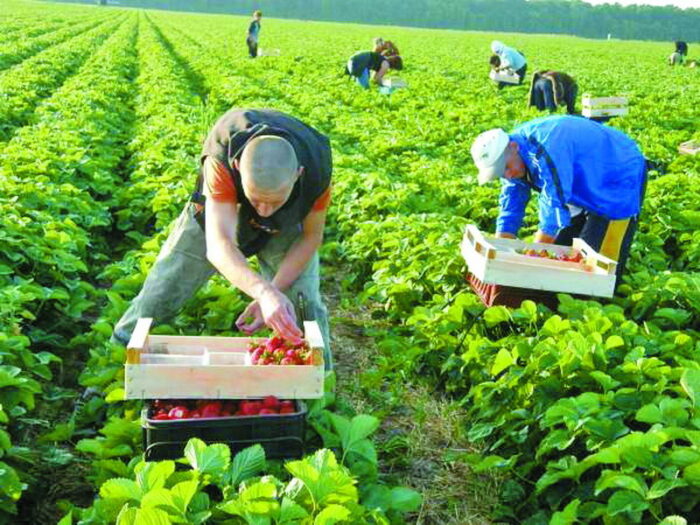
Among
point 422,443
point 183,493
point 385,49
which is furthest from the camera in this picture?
point 385,49

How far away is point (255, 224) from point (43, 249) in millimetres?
2042

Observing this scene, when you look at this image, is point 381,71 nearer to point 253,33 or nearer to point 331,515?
point 253,33

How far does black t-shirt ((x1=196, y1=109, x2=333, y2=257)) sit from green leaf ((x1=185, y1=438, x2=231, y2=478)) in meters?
1.30

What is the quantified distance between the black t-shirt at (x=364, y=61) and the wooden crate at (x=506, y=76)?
2.97 m

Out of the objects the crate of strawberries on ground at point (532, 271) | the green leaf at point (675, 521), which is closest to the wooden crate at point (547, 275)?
the crate of strawberries on ground at point (532, 271)

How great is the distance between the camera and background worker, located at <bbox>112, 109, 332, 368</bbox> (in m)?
3.30

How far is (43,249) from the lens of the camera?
5211 mm

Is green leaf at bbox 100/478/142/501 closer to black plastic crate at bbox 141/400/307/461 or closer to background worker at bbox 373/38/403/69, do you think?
black plastic crate at bbox 141/400/307/461

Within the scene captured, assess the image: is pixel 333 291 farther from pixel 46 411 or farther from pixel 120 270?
pixel 46 411

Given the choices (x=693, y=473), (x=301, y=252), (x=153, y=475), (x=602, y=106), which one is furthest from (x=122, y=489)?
(x=602, y=106)

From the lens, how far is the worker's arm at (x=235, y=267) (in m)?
3.26

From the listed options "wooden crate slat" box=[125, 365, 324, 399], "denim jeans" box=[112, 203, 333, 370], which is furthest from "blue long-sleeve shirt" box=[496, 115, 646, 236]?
"wooden crate slat" box=[125, 365, 324, 399]

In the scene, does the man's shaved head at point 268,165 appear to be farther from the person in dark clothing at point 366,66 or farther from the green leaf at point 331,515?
the person in dark clothing at point 366,66

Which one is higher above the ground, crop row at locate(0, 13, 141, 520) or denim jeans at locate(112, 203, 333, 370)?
denim jeans at locate(112, 203, 333, 370)
